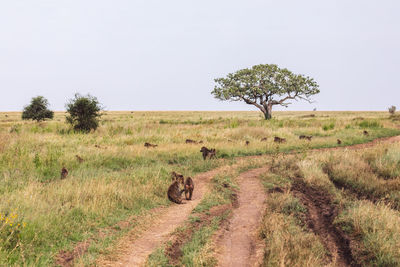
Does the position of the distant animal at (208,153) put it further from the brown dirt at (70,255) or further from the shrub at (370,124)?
the shrub at (370,124)

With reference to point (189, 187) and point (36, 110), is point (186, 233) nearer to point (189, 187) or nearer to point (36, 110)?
point (189, 187)

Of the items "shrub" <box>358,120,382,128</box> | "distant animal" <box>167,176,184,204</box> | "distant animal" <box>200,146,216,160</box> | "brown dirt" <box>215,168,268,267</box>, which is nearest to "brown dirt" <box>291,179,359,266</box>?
"brown dirt" <box>215,168,268,267</box>

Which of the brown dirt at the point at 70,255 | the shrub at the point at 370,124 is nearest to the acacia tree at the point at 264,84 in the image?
the shrub at the point at 370,124

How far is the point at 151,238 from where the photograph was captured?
545 cm

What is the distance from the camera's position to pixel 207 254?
15.1 ft

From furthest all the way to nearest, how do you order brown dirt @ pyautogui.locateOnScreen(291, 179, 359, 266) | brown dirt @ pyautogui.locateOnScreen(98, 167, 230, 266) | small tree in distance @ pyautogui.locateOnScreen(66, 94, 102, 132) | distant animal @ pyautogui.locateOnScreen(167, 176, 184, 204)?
small tree in distance @ pyautogui.locateOnScreen(66, 94, 102, 132) < distant animal @ pyautogui.locateOnScreen(167, 176, 184, 204) < brown dirt @ pyautogui.locateOnScreen(291, 179, 359, 266) < brown dirt @ pyautogui.locateOnScreen(98, 167, 230, 266)

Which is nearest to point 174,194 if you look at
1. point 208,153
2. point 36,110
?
point 208,153

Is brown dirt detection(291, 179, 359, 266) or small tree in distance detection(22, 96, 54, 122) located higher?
small tree in distance detection(22, 96, 54, 122)

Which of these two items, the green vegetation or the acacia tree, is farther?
the acacia tree

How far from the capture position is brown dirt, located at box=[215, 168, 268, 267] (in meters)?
→ 4.67

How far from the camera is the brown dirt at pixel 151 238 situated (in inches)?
180

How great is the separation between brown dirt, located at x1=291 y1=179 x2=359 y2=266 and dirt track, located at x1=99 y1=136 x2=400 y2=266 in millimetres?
83

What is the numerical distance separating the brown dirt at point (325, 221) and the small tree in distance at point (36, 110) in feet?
143

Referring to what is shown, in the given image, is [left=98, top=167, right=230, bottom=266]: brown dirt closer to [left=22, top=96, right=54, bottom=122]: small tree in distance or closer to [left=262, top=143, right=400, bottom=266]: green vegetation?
[left=262, top=143, right=400, bottom=266]: green vegetation
